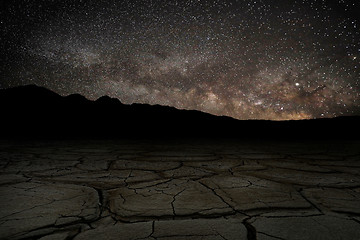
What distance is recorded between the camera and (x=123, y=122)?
43.1 feet

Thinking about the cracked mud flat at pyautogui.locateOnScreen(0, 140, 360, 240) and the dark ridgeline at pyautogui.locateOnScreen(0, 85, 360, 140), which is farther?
the dark ridgeline at pyautogui.locateOnScreen(0, 85, 360, 140)

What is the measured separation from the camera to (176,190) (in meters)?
1.40

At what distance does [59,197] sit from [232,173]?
1408mm

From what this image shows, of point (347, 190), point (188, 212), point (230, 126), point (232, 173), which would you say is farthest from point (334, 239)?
point (230, 126)

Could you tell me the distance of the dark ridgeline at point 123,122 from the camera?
10.8 m

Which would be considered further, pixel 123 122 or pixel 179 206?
pixel 123 122

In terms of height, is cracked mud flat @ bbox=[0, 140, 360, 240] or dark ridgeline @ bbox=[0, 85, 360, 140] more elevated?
dark ridgeline @ bbox=[0, 85, 360, 140]

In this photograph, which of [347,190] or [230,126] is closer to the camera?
[347,190]

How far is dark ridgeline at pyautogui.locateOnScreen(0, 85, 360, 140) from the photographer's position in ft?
35.3

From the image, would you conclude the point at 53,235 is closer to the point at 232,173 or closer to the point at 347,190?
the point at 232,173

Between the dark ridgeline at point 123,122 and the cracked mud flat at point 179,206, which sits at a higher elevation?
the dark ridgeline at point 123,122

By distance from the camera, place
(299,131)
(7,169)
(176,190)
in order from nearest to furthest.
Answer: (176,190), (7,169), (299,131)

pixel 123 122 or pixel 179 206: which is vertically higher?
pixel 123 122

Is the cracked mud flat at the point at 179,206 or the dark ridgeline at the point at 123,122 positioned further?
the dark ridgeline at the point at 123,122
